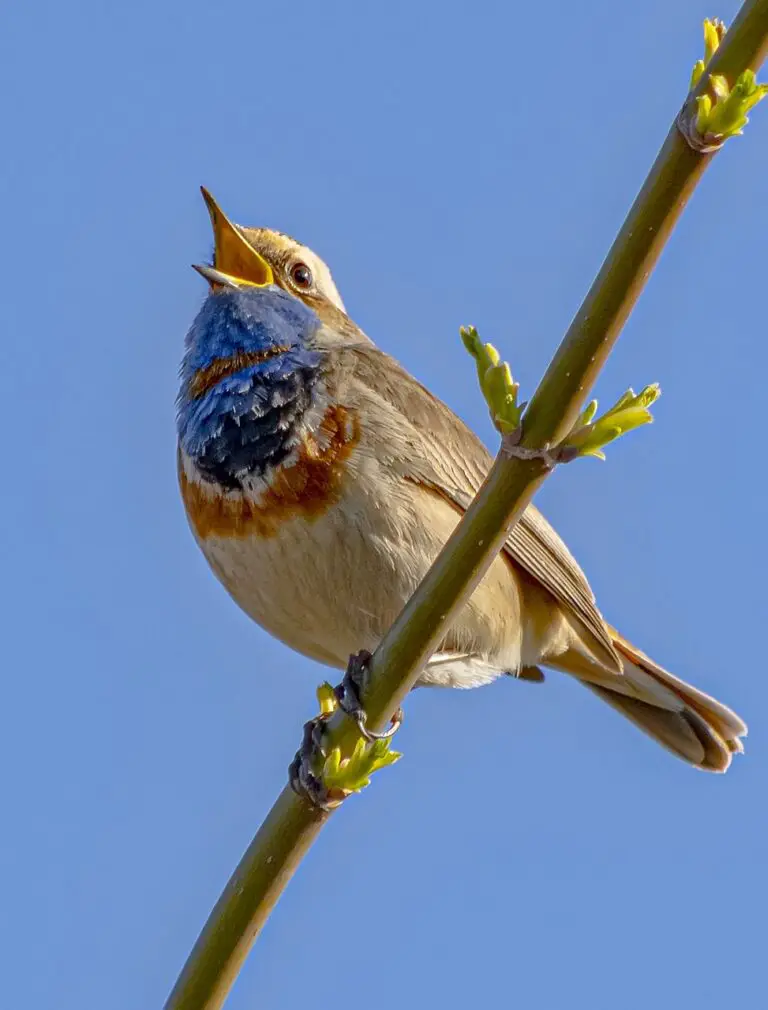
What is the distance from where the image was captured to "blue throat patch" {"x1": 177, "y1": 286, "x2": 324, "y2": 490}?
6.18 meters

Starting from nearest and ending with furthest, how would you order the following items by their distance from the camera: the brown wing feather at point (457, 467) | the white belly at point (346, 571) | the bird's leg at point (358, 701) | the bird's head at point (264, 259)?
1. the bird's leg at point (358, 701)
2. the white belly at point (346, 571)
3. the brown wing feather at point (457, 467)
4. the bird's head at point (264, 259)

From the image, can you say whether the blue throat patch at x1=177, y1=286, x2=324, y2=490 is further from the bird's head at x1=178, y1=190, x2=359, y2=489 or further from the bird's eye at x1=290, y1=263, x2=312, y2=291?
the bird's eye at x1=290, y1=263, x2=312, y2=291

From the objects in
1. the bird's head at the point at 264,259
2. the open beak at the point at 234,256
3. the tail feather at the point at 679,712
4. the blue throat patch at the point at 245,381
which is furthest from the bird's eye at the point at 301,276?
the tail feather at the point at 679,712

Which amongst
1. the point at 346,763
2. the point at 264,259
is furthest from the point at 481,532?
the point at 264,259

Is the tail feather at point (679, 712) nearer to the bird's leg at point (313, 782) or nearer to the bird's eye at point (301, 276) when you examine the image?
the bird's eye at point (301, 276)

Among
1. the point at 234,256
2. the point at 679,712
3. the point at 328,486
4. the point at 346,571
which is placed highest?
the point at 234,256

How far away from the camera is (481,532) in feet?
12.2

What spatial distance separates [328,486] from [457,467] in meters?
0.85

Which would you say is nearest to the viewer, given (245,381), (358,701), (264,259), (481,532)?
(481,532)

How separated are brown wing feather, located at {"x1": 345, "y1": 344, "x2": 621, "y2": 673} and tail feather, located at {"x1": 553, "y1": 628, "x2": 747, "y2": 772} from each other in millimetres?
493

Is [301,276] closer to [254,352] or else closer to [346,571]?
[254,352]

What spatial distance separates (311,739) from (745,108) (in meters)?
2.59

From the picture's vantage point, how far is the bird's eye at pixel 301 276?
23.9ft

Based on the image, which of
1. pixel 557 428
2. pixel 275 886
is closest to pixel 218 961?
pixel 275 886
